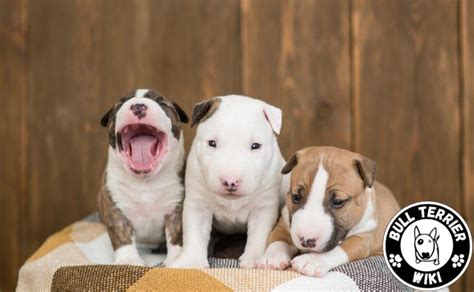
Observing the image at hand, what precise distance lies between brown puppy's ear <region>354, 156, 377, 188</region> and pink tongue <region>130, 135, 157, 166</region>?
62 centimetres

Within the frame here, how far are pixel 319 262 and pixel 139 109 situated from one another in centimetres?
67

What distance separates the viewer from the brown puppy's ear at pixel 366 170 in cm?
159

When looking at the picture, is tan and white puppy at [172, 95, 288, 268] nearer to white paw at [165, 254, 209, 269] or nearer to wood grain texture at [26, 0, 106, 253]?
white paw at [165, 254, 209, 269]

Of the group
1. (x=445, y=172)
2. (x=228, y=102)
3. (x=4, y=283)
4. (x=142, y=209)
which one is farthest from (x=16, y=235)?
(x=445, y=172)

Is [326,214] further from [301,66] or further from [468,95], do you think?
[468,95]

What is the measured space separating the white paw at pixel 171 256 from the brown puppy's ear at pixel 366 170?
0.62 m

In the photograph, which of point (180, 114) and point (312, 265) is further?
point (180, 114)

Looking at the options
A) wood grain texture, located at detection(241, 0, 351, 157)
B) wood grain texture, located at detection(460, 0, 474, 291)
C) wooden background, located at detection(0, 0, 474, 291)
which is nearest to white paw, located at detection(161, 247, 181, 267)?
wooden background, located at detection(0, 0, 474, 291)

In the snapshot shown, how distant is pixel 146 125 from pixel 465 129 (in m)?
1.45

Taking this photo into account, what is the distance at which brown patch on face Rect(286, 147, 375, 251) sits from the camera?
1.55 meters

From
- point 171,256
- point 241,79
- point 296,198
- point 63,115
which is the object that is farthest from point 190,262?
point 63,115

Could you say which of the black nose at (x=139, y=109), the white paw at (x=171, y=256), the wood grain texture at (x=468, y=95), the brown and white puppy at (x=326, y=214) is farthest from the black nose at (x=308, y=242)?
the wood grain texture at (x=468, y=95)

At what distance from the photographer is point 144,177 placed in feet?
6.07

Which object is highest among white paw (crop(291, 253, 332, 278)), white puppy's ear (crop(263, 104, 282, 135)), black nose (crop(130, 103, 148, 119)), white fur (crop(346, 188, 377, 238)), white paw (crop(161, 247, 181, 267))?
black nose (crop(130, 103, 148, 119))
